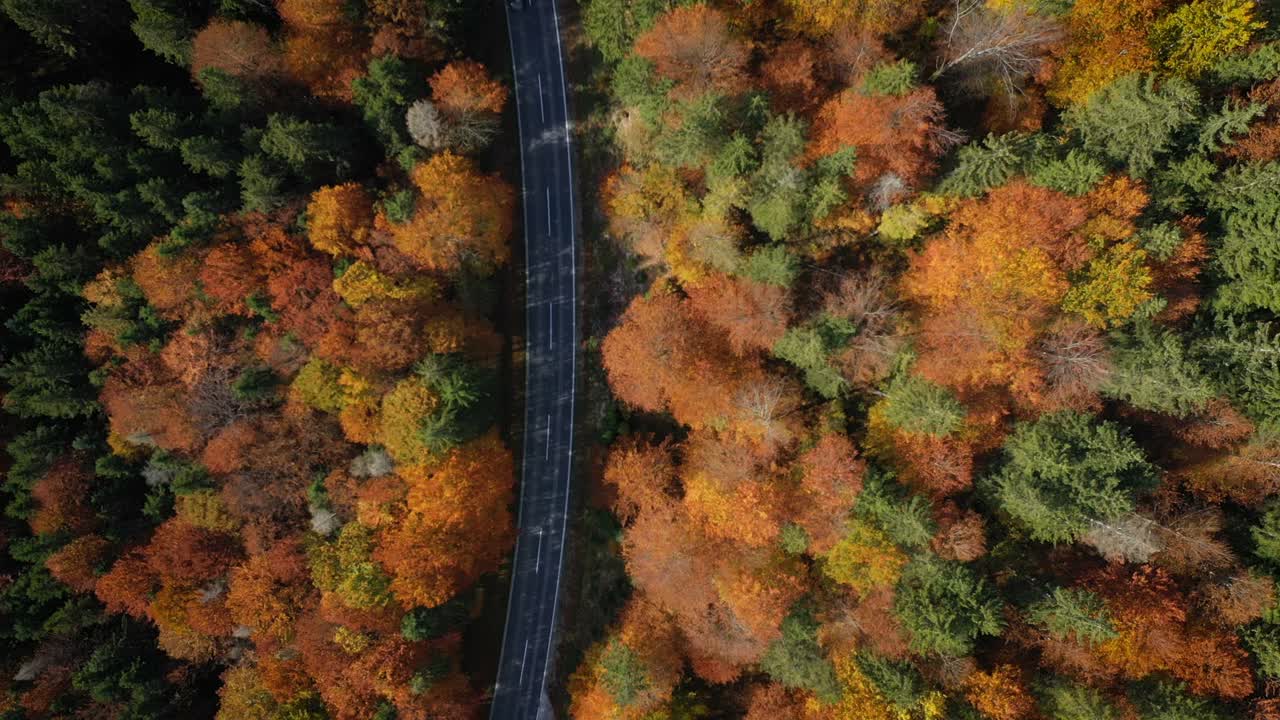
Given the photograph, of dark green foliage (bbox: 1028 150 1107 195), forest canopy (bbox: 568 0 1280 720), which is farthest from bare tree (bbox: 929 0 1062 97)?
dark green foliage (bbox: 1028 150 1107 195)

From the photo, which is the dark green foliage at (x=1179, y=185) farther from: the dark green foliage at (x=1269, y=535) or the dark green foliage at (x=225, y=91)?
the dark green foliage at (x=225, y=91)

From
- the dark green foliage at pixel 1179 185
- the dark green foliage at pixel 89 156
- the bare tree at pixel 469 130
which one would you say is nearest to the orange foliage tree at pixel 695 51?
the bare tree at pixel 469 130

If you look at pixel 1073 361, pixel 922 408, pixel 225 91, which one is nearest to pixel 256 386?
pixel 225 91

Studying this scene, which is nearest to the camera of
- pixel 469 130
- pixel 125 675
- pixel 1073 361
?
pixel 1073 361

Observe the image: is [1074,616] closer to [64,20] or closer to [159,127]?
[159,127]

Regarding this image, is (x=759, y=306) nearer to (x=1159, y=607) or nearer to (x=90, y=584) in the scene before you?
(x=1159, y=607)

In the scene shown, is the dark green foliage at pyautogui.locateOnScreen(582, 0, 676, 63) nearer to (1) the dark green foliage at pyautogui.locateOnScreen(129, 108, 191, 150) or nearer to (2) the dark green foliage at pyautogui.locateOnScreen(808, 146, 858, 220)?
(2) the dark green foliage at pyautogui.locateOnScreen(808, 146, 858, 220)
